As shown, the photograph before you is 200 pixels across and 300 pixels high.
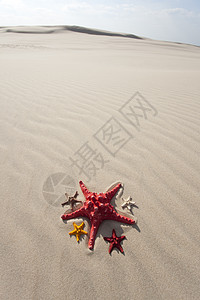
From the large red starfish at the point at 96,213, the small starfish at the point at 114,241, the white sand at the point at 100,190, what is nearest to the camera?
the white sand at the point at 100,190

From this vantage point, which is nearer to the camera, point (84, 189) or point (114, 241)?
point (114, 241)

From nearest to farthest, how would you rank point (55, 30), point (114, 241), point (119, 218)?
1. point (114, 241)
2. point (119, 218)
3. point (55, 30)

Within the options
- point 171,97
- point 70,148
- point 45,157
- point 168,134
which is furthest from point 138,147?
point 171,97

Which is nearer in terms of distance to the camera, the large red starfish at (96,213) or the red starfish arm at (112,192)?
the large red starfish at (96,213)

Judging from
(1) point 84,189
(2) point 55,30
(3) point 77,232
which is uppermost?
(2) point 55,30

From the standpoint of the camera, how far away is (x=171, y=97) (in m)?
3.97

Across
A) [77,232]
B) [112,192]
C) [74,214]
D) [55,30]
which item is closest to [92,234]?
[77,232]

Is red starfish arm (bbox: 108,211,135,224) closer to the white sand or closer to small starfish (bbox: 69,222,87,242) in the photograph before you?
the white sand

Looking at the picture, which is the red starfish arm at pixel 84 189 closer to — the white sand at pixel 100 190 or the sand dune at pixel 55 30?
the white sand at pixel 100 190

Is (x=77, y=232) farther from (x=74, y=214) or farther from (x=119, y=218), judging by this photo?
(x=119, y=218)

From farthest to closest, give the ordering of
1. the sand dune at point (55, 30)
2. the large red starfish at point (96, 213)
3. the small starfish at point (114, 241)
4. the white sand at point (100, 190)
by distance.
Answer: the sand dune at point (55, 30) < the large red starfish at point (96, 213) < the small starfish at point (114, 241) < the white sand at point (100, 190)

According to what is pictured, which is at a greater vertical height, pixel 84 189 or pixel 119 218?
pixel 119 218

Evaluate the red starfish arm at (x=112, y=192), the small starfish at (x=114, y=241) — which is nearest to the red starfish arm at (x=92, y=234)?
the small starfish at (x=114, y=241)

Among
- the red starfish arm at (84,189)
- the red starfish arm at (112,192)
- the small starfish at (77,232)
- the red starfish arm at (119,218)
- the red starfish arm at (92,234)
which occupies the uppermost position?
the red starfish arm at (112,192)
